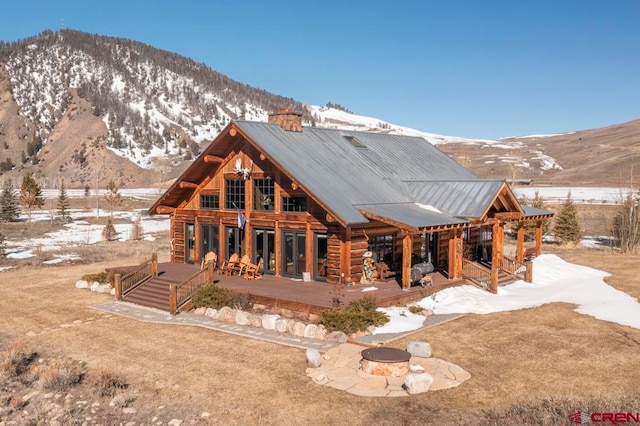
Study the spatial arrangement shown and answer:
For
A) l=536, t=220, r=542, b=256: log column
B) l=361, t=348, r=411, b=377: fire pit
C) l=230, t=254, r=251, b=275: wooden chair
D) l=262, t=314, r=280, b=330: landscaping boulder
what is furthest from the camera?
l=536, t=220, r=542, b=256: log column

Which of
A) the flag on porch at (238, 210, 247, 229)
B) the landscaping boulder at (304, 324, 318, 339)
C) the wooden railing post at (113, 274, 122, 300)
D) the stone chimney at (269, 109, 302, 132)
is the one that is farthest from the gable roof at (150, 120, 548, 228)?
the wooden railing post at (113, 274, 122, 300)

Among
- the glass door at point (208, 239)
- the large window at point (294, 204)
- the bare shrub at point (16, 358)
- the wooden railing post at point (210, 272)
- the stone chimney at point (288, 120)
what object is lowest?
the bare shrub at point (16, 358)

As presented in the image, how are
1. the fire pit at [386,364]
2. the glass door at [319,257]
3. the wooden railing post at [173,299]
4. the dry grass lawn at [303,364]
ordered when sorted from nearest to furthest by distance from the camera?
the dry grass lawn at [303,364], the fire pit at [386,364], the wooden railing post at [173,299], the glass door at [319,257]

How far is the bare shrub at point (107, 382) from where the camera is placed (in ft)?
42.6

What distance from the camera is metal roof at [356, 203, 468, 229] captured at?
21.0 meters

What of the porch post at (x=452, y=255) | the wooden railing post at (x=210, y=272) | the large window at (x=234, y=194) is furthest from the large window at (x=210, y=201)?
the porch post at (x=452, y=255)

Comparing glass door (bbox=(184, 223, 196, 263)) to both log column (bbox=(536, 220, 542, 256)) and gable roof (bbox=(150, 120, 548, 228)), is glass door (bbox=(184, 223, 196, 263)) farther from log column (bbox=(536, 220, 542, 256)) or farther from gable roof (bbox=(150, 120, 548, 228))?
log column (bbox=(536, 220, 542, 256))

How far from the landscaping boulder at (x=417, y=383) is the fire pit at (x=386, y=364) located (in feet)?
2.45

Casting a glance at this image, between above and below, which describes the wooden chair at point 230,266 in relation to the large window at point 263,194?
below

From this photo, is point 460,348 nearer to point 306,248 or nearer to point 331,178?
point 306,248

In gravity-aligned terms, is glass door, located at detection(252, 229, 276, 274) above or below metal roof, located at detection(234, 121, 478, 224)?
below

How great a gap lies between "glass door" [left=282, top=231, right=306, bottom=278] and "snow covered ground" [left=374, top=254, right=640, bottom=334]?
214 inches

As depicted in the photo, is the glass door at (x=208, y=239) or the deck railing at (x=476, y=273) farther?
the glass door at (x=208, y=239)

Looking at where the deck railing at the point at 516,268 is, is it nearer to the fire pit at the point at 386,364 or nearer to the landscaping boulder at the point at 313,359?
the fire pit at the point at 386,364
